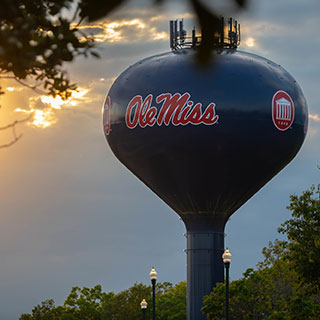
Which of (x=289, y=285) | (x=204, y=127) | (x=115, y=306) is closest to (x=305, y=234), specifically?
(x=204, y=127)

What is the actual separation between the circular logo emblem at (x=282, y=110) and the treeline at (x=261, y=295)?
219 inches

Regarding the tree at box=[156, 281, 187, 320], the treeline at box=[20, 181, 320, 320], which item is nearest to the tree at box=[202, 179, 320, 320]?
the treeline at box=[20, 181, 320, 320]

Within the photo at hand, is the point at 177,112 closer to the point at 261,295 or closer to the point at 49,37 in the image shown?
the point at 261,295

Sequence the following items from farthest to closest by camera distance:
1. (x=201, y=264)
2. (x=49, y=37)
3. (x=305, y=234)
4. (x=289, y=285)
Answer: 1. (x=289, y=285)
2. (x=201, y=264)
3. (x=305, y=234)
4. (x=49, y=37)

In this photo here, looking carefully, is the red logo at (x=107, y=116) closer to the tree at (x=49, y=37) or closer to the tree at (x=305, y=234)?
the tree at (x=305, y=234)

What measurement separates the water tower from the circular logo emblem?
5cm

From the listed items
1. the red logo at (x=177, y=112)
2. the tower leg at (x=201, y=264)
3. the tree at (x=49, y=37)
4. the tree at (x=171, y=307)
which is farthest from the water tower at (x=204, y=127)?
the tree at (x=49, y=37)

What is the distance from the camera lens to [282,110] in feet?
154

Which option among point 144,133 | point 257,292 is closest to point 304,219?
point 144,133

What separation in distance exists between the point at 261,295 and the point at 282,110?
1452cm

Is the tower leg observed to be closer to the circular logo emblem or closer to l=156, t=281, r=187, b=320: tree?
the circular logo emblem

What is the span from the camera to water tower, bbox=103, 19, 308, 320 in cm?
4569

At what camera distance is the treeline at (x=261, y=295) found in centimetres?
4006

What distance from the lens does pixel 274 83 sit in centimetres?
4694
